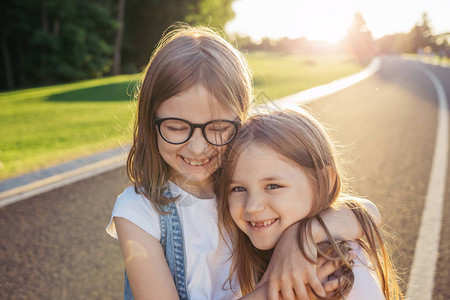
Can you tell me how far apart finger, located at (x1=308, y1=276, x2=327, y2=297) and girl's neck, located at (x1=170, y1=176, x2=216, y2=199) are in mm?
574

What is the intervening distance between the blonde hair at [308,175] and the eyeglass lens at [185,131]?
70mm

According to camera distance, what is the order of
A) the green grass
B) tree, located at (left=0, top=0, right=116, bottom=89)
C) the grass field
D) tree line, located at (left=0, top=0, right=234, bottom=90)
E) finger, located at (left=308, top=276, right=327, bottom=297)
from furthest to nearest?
1. tree line, located at (left=0, top=0, right=234, bottom=90)
2. tree, located at (left=0, top=0, right=116, bottom=89)
3. the green grass
4. the grass field
5. finger, located at (left=308, top=276, right=327, bottom=297)

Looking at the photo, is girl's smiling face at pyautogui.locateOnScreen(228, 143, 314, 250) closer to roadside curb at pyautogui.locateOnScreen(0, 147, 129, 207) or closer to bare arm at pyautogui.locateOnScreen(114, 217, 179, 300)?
bare arm at pyautogui.locateOnScreen(114, 217, 179, 300)

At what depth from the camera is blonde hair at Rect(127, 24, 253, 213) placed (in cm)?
163

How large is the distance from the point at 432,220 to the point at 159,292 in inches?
130

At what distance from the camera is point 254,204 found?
1584 millimetres

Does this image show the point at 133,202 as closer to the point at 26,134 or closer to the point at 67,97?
the point at 26,134

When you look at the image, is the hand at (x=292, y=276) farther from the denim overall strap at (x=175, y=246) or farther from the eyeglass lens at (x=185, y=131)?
the eyeglass lens at (x=185, y=131)

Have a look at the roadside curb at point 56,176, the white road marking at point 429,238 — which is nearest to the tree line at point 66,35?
the white road marking at point 429,238

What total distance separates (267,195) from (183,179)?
0.42m

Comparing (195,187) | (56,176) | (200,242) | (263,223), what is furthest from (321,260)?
(56,176)

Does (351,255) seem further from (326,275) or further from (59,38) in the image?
(59,38)

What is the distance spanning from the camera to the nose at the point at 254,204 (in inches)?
62.2

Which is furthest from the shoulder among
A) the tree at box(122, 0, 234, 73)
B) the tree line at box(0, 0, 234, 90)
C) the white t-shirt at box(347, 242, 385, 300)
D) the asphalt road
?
the tree at box(122, 0, 234, 73)
